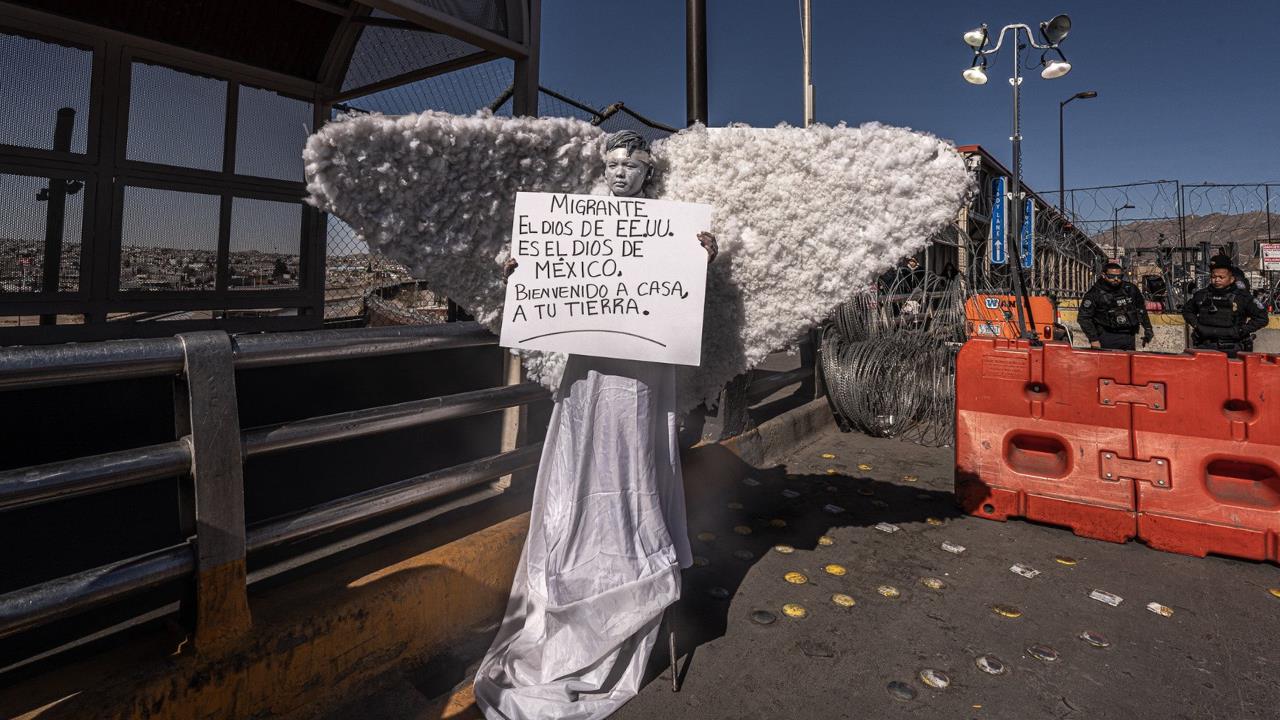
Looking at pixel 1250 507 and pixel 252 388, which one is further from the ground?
pixel 252 388

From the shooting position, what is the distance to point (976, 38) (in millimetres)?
14930

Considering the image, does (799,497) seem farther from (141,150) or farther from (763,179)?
(141,150)

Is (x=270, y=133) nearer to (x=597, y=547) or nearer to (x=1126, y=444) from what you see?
(x=597, y=547)

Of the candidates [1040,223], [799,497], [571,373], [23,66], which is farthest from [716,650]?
[1040,223]

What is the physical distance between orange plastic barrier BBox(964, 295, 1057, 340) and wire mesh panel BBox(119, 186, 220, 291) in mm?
9867

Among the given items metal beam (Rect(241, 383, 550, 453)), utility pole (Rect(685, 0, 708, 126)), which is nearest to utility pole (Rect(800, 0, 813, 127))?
utility pole (Rect(685, 0, 708, 126))

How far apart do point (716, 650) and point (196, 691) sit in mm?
1770

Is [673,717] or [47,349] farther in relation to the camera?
[673,717]

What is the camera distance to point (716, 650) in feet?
8.49

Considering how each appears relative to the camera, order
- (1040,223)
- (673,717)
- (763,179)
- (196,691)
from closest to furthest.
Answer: (196,691) < (673,717) < (763,179) < (1040,223)

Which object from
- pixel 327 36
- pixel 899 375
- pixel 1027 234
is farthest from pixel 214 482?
pixel 1027 234

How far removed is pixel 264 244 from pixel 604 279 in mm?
5195

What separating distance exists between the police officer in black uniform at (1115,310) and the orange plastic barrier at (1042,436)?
5.03 meters

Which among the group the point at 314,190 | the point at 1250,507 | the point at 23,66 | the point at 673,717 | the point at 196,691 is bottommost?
the point at 673,717
